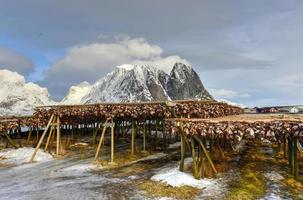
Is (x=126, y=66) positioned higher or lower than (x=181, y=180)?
higher

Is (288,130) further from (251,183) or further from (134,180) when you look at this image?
(134,180)

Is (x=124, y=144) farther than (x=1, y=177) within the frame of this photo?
Yes

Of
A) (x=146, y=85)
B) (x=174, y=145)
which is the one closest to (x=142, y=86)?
(x=146, y=85)

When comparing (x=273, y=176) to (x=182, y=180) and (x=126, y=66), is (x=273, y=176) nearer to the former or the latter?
(x=182, y=180)

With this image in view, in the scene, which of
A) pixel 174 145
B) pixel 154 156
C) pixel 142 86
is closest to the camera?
pixel 154 156

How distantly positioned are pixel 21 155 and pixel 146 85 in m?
50.7

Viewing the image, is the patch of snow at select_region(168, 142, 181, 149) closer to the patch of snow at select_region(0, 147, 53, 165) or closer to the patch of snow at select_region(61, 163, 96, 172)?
the patch of snow at select_region(61, 163, 96, 172)

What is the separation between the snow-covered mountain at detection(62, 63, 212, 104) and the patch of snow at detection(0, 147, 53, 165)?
42.8m

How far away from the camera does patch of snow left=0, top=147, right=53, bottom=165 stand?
99.0ft

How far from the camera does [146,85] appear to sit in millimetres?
81438

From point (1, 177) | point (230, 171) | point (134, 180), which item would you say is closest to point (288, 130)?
point (230, 171)

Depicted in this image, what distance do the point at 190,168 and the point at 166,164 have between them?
10.8 ft

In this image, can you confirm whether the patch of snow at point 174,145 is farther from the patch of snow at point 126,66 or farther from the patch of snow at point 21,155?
the patch of snow at point 126,66

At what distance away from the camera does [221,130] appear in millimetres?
19000
